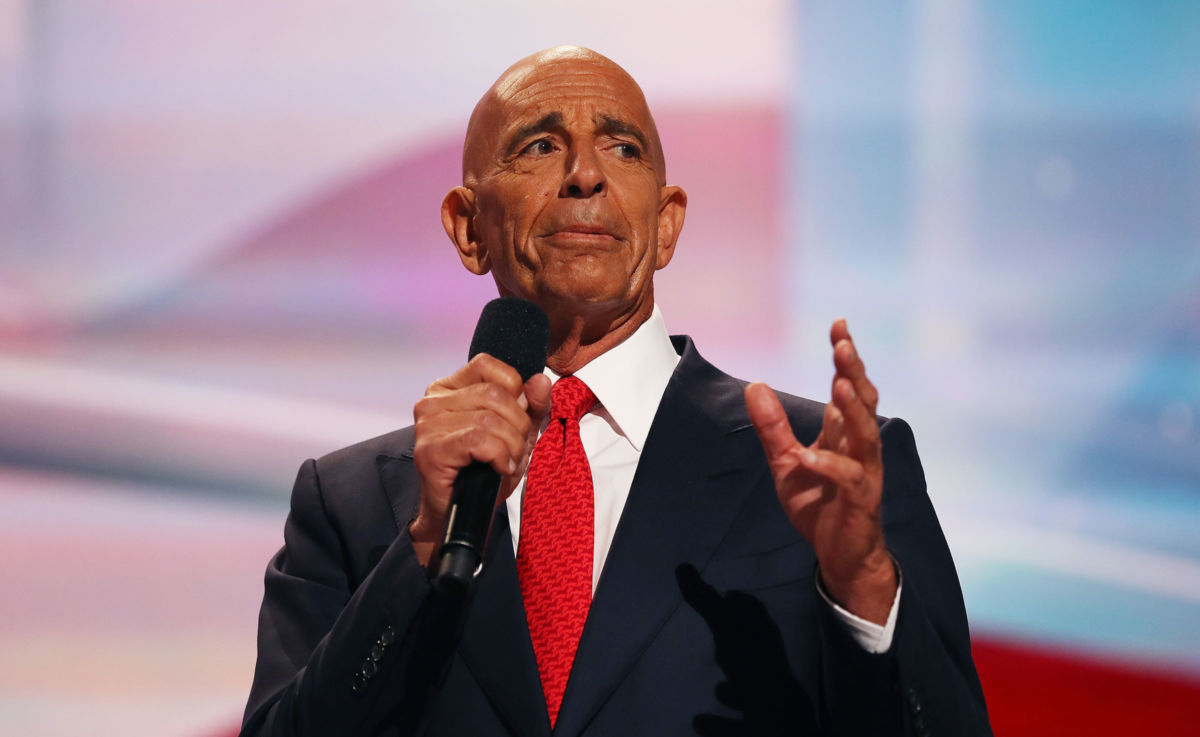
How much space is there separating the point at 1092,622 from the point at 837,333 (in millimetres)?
1688

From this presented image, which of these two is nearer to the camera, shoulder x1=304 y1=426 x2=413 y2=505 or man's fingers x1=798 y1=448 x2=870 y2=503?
man's fingers x1=798 y1=448 x2=870 y2=503

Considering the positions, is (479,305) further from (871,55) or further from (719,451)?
(719,451)

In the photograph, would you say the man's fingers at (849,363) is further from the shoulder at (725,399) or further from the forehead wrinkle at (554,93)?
the forehead wrinkle at (554,93)

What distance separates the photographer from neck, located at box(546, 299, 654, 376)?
6.36 ft

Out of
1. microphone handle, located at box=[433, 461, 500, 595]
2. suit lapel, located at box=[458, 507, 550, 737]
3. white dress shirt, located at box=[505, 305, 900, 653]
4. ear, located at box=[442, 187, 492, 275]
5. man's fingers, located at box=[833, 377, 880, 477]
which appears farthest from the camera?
ear, located at box=[442, 187, 492, 275]

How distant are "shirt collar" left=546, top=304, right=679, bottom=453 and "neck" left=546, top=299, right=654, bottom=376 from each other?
0.9 inches

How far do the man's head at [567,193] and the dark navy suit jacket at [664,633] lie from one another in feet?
0.65

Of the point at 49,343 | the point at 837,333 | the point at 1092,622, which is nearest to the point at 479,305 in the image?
the point at 49,343

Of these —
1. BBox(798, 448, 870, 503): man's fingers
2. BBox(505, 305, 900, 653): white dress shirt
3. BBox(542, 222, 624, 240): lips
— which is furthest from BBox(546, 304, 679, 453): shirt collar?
BBox(798, 448, 870, 503): man's fingers

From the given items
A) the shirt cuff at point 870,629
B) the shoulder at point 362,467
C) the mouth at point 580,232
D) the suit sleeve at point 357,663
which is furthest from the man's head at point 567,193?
the shirt cuff at point 870,629

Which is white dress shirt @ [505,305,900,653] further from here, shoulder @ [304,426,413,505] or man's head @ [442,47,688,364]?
shoulder @ [304,426,413,505]

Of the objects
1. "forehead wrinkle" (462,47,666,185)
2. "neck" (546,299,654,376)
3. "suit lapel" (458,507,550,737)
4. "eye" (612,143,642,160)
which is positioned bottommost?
"suit lapel" (458,507,550,737)

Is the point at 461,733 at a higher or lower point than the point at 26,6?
lower

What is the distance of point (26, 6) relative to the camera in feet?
10.1
